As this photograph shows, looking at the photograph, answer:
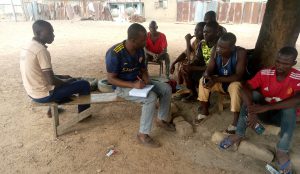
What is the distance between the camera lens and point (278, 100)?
10.2 ft

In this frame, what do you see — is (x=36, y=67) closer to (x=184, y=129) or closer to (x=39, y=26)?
(x=39, y=26)

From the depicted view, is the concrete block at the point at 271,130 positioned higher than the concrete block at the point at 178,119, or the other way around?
the concrete block at the point at 271,130

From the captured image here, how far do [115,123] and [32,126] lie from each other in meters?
1.31

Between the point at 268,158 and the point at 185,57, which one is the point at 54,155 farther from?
the point at 185,57

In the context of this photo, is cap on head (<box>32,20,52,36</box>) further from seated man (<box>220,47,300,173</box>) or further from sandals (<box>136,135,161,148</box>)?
seated man (<box>220,47,300,173</box>)

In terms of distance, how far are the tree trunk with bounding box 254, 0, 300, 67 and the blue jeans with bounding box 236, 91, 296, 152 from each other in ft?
3.43

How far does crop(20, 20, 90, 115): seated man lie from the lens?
132 inches

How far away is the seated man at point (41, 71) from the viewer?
132 inches

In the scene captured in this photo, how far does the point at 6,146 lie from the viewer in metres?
3.50


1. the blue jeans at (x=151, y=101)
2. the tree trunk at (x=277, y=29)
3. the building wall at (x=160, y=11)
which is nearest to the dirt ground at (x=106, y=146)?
the blue jeans at (x=151, y=101)

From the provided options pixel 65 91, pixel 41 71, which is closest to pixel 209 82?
pixel 65 91

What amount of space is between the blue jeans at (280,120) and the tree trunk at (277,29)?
1045mm

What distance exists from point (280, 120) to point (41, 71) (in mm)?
3141

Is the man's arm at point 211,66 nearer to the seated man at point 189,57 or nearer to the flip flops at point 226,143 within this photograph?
the seated man at point 189,57
